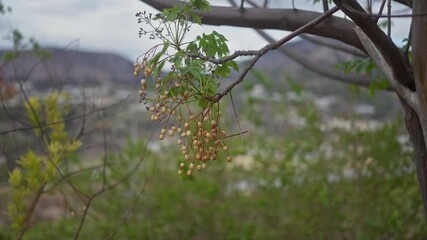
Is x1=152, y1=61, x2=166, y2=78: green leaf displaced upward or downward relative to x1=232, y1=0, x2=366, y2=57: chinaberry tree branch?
upward

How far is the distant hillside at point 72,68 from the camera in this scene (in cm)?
414

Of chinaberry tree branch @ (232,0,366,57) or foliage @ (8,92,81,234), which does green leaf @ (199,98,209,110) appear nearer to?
foliage @ (8,92,81,234)

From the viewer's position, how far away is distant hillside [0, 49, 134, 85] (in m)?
4.14

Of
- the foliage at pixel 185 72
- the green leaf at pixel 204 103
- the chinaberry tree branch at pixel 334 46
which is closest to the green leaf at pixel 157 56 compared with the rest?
the foliage at pixel 185 72

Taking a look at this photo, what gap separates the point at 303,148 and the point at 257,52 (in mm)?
3295

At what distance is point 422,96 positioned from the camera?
2.20m

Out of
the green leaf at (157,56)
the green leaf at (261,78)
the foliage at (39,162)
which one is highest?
the green leaf at (157,56)

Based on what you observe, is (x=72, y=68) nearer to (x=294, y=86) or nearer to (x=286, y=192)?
(x=294, y=86)

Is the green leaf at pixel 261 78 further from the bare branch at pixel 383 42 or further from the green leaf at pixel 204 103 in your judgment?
the green leaf at pixel 204 103

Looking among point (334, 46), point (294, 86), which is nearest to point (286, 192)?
point (294, 86)

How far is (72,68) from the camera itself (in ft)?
14.1

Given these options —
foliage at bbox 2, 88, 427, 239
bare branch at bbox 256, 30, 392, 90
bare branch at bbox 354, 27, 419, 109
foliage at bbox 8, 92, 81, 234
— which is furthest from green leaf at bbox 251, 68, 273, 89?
bare branch at bbox 354, 27, 419, 109

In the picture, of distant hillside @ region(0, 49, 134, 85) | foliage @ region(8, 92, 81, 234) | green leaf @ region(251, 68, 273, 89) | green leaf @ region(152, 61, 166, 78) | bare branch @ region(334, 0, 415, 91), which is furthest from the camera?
green leaf @ region(251, 68, 273, 89)

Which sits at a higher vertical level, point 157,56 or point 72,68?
point 157,56
